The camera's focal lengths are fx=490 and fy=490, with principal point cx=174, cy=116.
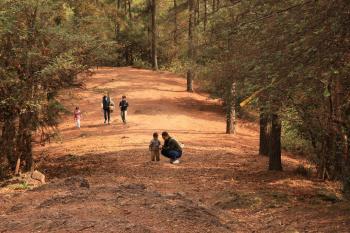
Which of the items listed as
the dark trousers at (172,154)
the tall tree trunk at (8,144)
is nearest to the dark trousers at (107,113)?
the dark trousers at (172,154)

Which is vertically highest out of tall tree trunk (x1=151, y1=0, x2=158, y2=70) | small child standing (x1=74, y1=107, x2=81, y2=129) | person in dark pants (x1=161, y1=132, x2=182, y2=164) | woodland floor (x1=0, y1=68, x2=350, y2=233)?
tall tree trunk (x1=151, y1=0, x2=158, y2=70)

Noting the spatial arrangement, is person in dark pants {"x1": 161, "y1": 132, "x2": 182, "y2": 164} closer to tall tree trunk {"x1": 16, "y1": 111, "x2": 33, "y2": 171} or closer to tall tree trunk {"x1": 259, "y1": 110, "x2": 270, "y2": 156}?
tall tree trunk {"x1": 259, "y1": 110, "x2": 270, "y2": 156}

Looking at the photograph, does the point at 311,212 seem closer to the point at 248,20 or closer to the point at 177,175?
the point at 248,20

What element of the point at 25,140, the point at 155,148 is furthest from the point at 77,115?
the point at 25,140

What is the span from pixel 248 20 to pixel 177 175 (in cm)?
789

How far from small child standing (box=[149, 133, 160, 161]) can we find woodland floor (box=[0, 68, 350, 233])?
0.36 meters

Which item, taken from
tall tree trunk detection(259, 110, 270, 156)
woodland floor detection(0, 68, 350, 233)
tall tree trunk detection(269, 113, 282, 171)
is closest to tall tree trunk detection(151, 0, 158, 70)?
woodland floor detection(0, 68, 350, 233)

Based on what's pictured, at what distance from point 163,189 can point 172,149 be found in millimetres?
3832

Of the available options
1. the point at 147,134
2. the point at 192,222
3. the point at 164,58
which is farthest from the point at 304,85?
the point at 164,58

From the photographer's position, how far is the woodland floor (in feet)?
29.2

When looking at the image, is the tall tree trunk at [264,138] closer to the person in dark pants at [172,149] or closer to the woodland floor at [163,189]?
the woodland floor at [163,189]

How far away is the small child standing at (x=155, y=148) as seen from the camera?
17.3 m

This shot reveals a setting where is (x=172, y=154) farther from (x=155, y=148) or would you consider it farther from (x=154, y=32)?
(x=154, y=32)

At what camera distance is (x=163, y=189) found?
13648 mm
